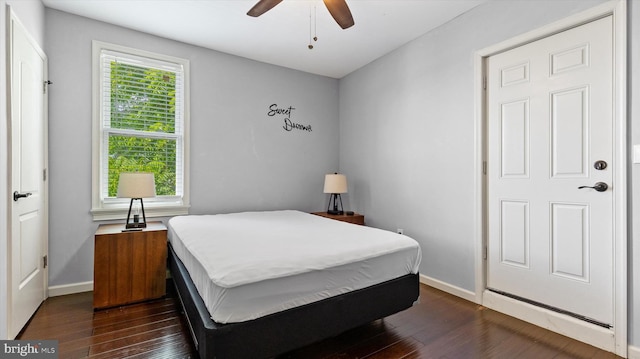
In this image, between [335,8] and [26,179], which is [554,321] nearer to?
[335,8]

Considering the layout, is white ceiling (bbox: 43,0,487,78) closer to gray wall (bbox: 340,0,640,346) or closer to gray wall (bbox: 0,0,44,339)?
gray wall (bbox: 340,0,640,346)

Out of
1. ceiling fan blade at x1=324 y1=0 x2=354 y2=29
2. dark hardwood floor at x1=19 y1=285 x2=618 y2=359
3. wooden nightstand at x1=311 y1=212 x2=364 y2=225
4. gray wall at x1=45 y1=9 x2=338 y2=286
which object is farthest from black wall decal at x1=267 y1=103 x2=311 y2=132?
dark hardwood floor at x1=19 y1=285 x2=618 y2=359

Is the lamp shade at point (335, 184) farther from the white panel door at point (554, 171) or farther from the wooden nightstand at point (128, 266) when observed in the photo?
the wooden nightstand at point (128, 266)

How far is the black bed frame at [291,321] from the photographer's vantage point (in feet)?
4.67

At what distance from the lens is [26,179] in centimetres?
216

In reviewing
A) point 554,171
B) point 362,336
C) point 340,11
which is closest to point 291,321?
point 362,336

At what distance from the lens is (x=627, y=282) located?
184 cm

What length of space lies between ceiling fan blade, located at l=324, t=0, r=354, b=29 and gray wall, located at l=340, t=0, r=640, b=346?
4.06 ft

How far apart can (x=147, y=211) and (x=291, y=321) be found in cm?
227

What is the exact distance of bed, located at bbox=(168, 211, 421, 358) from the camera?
1452 millimetres

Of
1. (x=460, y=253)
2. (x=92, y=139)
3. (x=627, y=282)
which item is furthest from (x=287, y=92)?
(x=627, y=282)

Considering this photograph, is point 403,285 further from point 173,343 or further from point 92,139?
point 92,139

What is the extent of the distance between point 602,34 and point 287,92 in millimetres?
3136

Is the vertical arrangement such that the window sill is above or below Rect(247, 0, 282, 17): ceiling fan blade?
below
